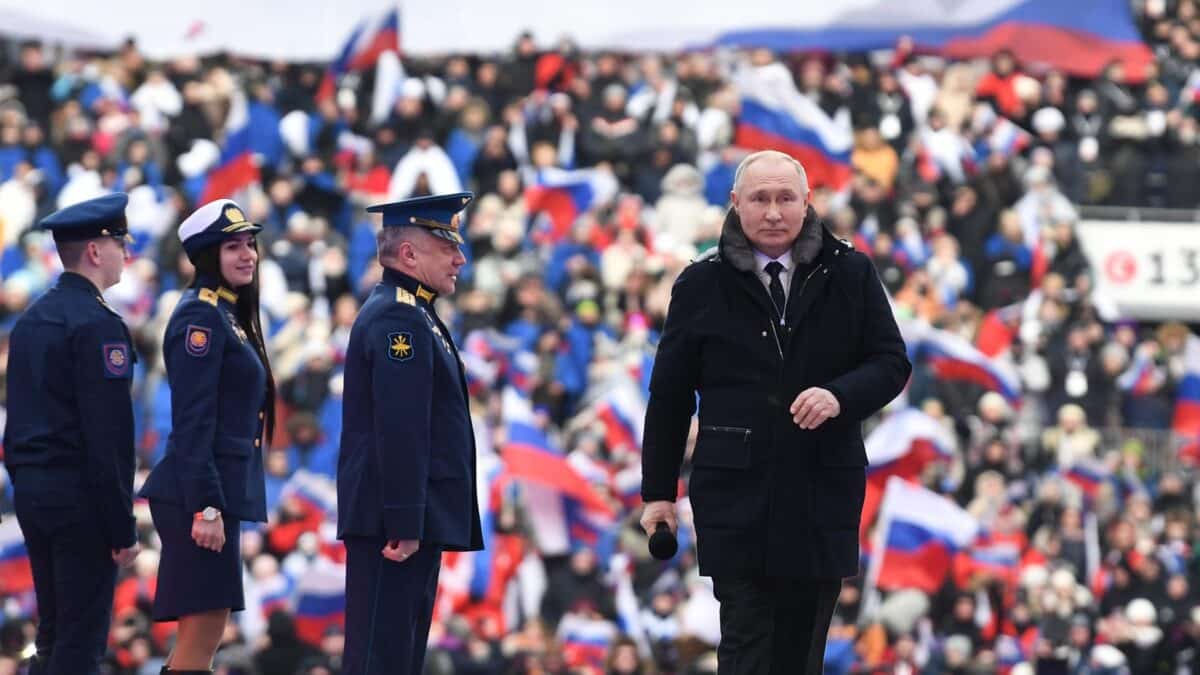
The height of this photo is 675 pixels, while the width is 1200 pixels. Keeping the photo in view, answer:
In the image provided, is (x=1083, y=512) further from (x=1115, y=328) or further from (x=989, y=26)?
(x=989, y=26)

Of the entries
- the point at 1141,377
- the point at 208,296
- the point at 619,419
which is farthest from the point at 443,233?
the point at 1141,377

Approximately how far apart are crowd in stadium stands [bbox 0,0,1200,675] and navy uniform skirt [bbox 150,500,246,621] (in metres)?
7.11

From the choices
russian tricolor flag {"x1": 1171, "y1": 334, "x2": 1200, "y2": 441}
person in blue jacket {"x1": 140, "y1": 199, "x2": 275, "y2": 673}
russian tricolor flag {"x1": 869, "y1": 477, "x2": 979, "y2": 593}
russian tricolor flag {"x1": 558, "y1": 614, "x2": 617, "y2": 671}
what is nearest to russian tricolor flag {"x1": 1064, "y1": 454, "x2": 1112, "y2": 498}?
russian tricolor flag {"x1": 1171, "y1": 334, "x2": 1200, "y2": 441}

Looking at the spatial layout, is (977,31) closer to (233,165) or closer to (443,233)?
(233,165)

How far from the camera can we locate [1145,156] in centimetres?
2233

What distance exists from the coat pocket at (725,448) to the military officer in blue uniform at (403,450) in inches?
40.9

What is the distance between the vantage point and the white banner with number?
22.0 metres

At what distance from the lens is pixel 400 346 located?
298 inches

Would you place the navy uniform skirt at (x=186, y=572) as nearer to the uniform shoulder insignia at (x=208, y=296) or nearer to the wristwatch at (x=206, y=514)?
the wristwatch at (x=206, y=514)

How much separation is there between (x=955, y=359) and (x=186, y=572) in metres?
11.5

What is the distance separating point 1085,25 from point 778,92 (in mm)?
4604

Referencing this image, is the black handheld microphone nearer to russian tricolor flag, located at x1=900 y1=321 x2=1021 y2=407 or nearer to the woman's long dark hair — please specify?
the woman's long dark hair

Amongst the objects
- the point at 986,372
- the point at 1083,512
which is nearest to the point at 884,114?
the point at 986,372

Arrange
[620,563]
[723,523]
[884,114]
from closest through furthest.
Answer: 1. [723,523]
2. [620,563]
3. [884,114]
